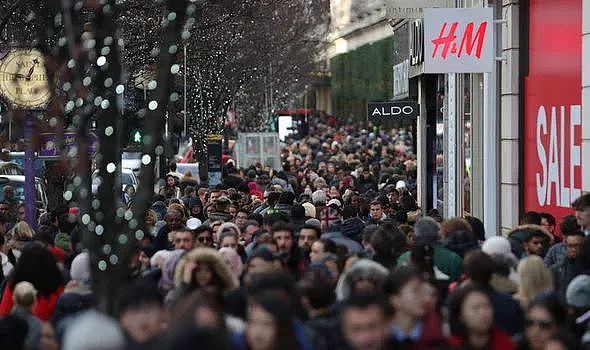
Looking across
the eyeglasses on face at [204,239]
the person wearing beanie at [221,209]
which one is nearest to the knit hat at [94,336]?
the eyeglasses on face at [204,239]

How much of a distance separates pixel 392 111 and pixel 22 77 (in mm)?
13166

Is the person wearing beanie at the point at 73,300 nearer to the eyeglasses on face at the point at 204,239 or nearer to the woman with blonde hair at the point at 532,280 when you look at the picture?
the woman with blonde hair at the point at 532,280

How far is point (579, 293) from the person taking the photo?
11.4 meters

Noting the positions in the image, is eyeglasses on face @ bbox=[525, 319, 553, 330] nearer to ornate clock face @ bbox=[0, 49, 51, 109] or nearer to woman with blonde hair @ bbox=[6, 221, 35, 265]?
woman with blonde hair @ bbox=[6, 221, 35, 265]

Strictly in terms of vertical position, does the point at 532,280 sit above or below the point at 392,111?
below

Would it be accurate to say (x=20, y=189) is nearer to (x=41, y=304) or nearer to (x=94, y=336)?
(x=41, y=304)

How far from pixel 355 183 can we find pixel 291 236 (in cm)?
2059

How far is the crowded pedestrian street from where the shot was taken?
28.6 ft

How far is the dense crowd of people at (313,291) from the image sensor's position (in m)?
7.83

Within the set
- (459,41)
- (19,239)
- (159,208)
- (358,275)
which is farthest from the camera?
(159,208)

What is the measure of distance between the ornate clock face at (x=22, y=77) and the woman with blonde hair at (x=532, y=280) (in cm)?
1153

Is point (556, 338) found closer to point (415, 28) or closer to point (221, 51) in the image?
point (415, 28)

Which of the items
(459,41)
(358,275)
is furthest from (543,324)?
(459,41)

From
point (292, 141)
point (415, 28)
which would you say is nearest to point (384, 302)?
point (415, 28)
